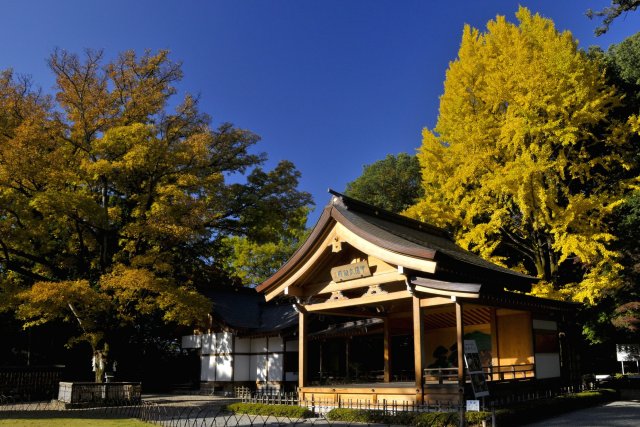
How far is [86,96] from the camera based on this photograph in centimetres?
2064

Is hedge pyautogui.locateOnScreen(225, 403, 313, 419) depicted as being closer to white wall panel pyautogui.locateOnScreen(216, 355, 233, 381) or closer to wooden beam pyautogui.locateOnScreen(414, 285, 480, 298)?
wooden beam pyautogui.locateOnScreen(414, 285, 480, 298)

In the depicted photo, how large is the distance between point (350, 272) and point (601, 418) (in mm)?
7268

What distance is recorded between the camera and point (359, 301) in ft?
49.5

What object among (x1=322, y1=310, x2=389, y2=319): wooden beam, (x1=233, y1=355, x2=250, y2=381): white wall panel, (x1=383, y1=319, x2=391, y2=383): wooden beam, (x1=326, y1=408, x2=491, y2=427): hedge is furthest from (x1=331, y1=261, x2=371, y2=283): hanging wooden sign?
(x1=233, y1=355, x2=250, y2=381): white wall panel

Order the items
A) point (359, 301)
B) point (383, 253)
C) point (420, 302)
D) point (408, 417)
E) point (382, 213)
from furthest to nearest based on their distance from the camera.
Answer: point (382, 213)
point (359, 301)
point (383, 253)
point (420, 302)
point (408, 417)

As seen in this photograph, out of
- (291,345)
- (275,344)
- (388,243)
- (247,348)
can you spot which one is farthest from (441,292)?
(247,348)

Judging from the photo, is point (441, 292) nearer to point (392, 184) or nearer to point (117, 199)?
point (117, 199)

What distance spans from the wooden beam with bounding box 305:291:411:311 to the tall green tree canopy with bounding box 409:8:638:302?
251 inches

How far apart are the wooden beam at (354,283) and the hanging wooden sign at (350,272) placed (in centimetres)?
14

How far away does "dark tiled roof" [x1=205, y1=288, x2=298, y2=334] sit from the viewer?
25172mm

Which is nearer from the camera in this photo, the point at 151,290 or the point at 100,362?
the point at 151,290

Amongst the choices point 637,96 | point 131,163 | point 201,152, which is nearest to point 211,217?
point 201,152

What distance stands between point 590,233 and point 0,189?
20379 millimetres

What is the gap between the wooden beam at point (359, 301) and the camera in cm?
1410
